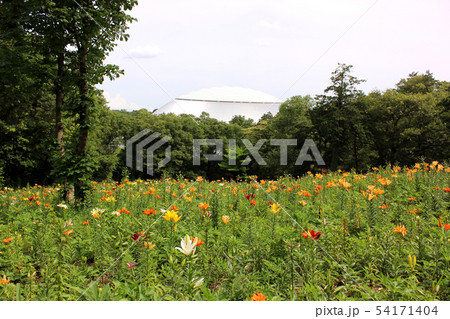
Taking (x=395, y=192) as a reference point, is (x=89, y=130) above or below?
A: above

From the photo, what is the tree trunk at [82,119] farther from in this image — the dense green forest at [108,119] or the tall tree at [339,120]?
the tall tree at [339,120]

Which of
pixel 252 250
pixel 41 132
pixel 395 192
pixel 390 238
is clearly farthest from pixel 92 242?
pixel 41 132

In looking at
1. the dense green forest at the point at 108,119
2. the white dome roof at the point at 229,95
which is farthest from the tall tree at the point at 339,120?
the white dome roof at the point at 229,95

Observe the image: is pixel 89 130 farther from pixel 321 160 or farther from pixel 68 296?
pixel 321 160

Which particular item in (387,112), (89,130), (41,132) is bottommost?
(89,130)

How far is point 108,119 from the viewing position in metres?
32.0

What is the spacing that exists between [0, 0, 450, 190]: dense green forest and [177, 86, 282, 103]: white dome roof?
1.81 metres

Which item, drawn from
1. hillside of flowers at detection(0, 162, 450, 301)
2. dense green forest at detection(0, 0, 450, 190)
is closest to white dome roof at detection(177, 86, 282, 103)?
dense green forest at detection(0, 0, 450, 190)

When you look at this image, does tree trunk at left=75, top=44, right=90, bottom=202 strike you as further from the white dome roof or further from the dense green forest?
the white dome roof

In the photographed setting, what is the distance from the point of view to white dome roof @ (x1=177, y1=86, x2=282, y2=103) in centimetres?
622

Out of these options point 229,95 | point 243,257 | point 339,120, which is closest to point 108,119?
point 339,120
